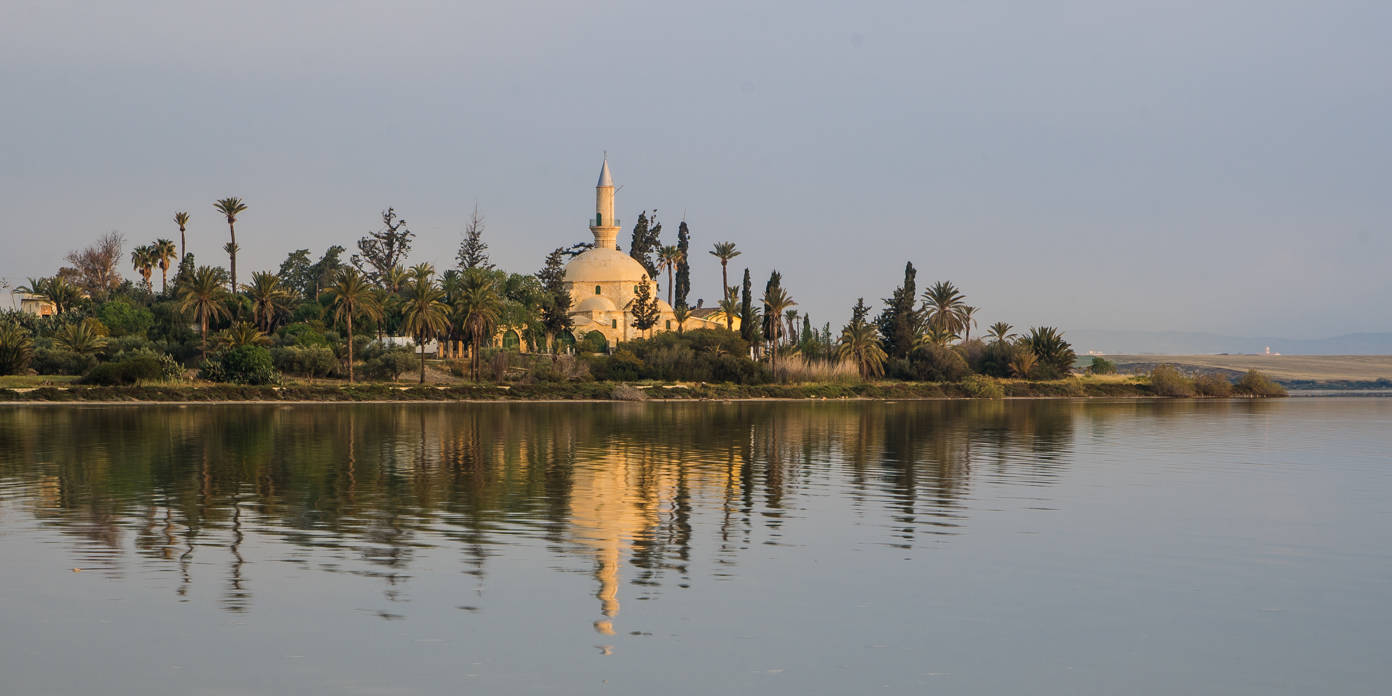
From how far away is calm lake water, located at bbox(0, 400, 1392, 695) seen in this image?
35.7 feet

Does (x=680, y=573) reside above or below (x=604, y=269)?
below

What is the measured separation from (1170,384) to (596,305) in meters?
52.3

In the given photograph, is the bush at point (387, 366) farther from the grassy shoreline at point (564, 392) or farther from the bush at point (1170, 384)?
the bush at point (1170, 384)

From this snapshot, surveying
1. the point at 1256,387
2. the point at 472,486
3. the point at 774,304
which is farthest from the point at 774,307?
the point at 472,486

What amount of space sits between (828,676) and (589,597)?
12.3ft

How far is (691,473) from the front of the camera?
28.0 meters

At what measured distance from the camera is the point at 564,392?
251 ft

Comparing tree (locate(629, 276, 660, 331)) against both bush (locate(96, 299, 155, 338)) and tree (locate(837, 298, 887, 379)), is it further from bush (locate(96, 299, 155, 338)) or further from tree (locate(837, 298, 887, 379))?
bush (locate(96, 299, 155, 338))

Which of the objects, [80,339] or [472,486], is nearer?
[472,486]

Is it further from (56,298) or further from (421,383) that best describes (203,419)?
(56,298)

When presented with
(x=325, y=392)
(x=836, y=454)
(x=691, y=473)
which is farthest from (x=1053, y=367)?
(x=691, y=473)

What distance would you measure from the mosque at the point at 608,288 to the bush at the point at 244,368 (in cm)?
4287

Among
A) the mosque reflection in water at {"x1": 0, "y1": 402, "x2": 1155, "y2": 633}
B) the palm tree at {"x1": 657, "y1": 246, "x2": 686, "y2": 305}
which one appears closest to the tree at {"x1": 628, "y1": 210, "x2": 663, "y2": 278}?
the palm tree at {"x1": 657, "y1": 246, "x2": 686, "y2": 305}

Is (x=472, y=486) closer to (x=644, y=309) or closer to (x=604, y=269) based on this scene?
(x=644, y=309)
